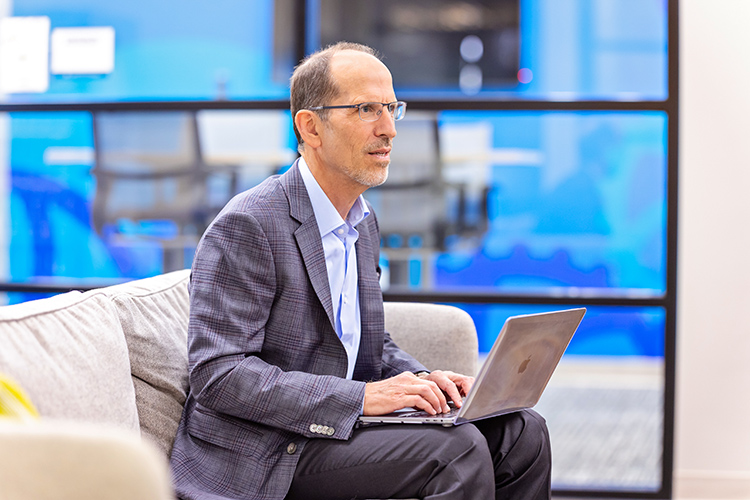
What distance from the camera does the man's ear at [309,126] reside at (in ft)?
6.03

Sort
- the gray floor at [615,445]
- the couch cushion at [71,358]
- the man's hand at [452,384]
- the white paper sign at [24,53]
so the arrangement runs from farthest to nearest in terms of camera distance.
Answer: the white paper sign at [24,53]
the gray floor at [615,445]
the man's hand at [452,384]
the couch cushion at [71,358]

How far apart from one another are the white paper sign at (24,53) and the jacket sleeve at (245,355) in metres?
2.03

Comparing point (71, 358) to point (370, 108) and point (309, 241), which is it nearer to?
point (309, 241)

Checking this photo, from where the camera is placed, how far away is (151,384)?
1.66 metres

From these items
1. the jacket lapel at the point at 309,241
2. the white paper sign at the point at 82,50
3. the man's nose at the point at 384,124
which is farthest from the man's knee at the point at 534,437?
the white paper sign at the point at 82,50

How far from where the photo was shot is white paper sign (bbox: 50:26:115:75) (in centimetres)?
316

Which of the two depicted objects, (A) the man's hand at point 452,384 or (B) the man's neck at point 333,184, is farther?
(B) the man's neck at point 333,184

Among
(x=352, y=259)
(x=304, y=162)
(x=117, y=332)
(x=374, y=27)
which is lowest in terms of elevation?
(x=117, y=332)

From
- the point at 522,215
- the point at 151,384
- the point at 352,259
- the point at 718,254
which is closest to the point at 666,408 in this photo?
the point at 718,254

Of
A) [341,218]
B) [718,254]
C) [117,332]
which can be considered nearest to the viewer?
[117,332]

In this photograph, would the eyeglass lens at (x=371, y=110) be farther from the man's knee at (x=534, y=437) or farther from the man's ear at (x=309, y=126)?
the man's knee at (x=534, y=437)

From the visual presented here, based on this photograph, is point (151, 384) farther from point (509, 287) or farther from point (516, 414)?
point (509, 287)

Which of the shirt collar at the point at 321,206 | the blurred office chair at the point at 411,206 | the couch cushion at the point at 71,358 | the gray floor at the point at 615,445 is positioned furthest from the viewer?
the blurred office chair at the point at 411,206

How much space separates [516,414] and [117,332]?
0.90m
